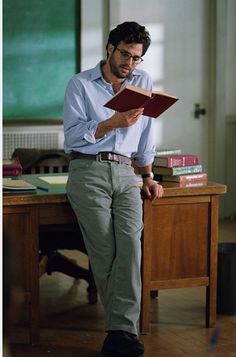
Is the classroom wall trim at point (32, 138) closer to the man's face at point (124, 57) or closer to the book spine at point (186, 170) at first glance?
the book spine at point (186, 170)

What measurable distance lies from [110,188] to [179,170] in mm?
560

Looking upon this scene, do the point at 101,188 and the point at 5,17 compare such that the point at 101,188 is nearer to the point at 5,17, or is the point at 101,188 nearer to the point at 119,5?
the point at 5,17

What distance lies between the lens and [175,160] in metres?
4.22

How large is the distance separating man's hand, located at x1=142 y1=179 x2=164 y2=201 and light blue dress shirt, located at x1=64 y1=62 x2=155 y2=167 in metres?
0.19

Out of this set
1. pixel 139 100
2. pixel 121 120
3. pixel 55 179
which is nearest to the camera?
pixel 139 100

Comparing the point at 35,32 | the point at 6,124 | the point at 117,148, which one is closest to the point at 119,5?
the point at 35,32

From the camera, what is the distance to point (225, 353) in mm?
3820

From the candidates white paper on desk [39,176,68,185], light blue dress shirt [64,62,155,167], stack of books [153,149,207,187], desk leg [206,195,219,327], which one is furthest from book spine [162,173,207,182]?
white paper on desk [39,176,68,185]

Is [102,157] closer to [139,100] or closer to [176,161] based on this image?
[139,100]

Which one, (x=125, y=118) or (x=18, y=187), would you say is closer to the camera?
(x=125, y=118)

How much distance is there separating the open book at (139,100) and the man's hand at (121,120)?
0.02 meters

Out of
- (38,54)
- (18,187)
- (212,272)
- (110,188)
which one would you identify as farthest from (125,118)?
(38,54)

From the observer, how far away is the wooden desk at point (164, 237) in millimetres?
3824

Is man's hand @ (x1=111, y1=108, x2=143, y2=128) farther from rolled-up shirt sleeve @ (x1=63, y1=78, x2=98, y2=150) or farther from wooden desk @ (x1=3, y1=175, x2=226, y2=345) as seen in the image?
wooden desk @ (x1=3, y1=175, x2=226, y2=345)
